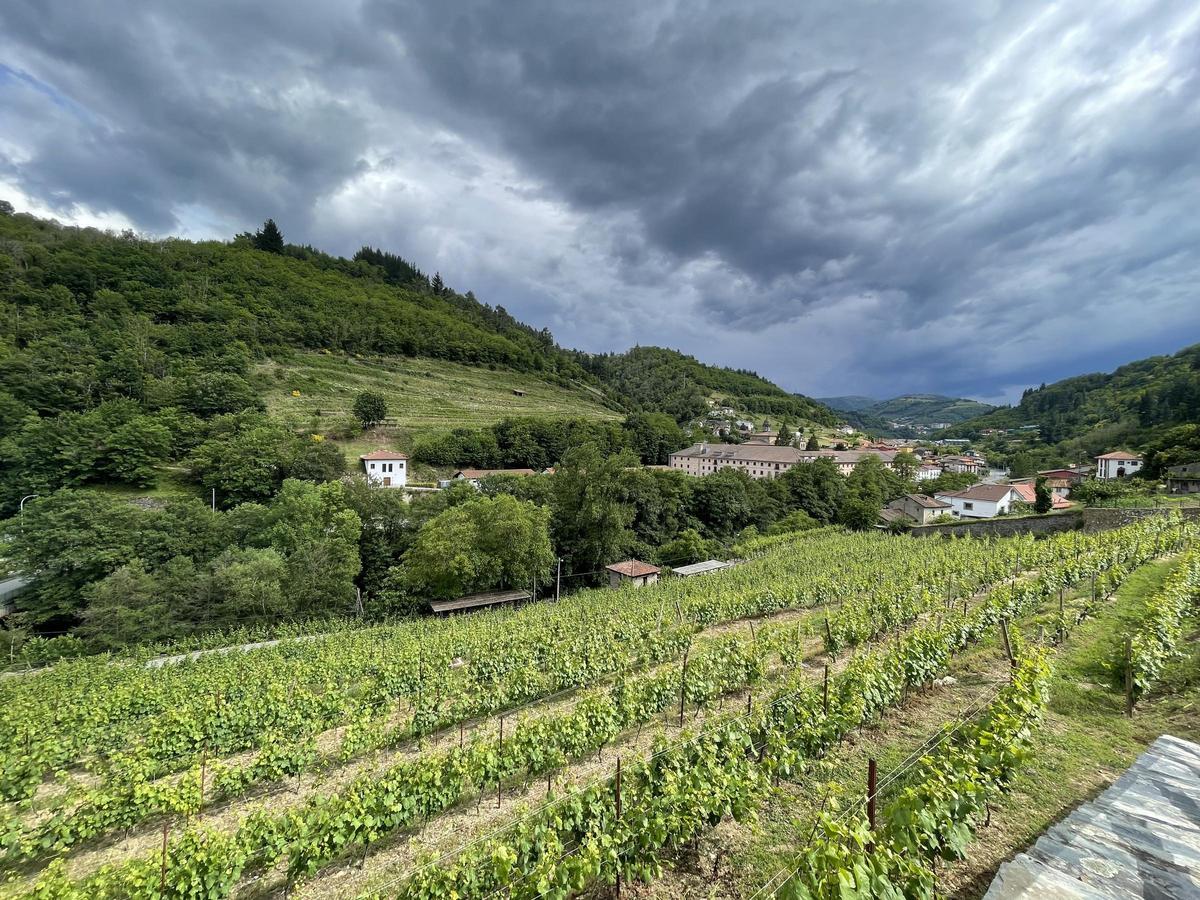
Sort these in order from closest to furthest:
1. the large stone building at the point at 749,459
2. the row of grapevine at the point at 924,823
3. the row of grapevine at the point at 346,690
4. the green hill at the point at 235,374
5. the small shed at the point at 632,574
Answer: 1. the row of grapevine at the point at 924,823
2. the row of grapevine at the point at 346,690
3. the small shed at the point at 632,574
4. the green hill at the point at 235,374
5. the large stone building at the point at 749,459

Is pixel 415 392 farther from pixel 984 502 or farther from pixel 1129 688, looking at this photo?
pixel 1129 688

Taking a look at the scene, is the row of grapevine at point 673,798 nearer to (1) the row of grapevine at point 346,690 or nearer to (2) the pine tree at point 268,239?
(1) the row of grapevine at point 346,690

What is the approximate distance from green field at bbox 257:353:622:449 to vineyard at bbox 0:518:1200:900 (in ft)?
160

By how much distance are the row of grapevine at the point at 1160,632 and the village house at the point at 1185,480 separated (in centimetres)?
3776

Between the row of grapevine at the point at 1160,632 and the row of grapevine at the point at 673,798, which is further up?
the row of grapevine at the point at 1160,632

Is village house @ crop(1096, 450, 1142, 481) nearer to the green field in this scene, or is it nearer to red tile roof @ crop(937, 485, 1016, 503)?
red tile roof @ crop(937, 485, 1016, 503)

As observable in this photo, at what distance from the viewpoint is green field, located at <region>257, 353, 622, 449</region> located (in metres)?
61.4

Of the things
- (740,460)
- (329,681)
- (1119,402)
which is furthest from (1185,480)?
(1119,402)

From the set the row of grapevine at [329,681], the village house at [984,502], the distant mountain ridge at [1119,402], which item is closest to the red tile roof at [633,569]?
the row of grapevine at [329,681]

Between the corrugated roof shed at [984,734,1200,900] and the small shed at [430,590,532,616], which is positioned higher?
the corrugated roof shed at [984,734,1200,900]

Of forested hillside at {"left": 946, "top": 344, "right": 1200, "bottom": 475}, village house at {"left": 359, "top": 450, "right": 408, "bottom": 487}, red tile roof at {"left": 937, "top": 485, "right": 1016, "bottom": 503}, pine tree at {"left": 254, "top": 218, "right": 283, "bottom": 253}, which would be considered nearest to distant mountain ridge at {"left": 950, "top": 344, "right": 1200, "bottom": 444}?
forested hillside at {"left": 946, "top": 344, "right": 1200, "bottom": 475}

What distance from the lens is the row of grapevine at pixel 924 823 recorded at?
3.63 metres

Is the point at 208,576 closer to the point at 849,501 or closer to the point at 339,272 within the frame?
the point at 849,501

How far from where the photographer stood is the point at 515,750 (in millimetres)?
7656
